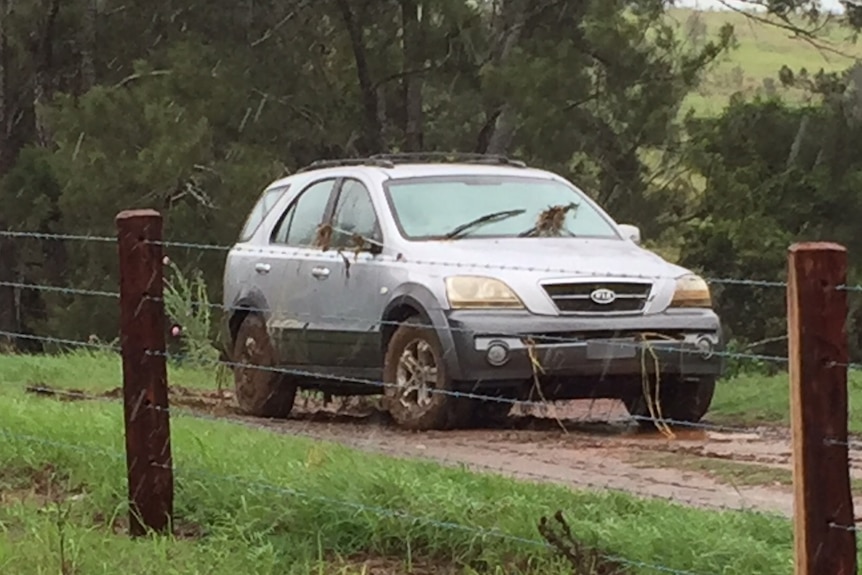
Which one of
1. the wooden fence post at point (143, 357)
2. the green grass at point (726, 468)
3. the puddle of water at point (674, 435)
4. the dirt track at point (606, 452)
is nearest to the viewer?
the wooden fence post at point (143, 357)

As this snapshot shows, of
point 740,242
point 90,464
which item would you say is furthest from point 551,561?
point 740,242

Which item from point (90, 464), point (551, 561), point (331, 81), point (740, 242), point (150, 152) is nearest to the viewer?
point (551, 561)

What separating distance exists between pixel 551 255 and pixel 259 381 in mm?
2559

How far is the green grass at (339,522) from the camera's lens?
18.1 feet

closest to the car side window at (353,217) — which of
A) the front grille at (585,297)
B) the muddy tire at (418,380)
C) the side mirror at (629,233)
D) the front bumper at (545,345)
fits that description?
the muddy tire at (418,380)

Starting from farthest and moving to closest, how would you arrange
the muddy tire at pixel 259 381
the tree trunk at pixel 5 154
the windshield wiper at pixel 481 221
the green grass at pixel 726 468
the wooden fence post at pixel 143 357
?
1. the tree trunk at pixel 5 154
2. the muddy tire at pixel 259 381
3. the windshield wiper at pixel 481 221
4. the green grass at pixel 726 468
5. the wooden fence post at pixel 143 357

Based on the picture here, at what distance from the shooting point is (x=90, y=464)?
7.20 metres

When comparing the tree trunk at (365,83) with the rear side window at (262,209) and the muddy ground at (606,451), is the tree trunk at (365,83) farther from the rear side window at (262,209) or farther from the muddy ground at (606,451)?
A: the muddy ground at (606,451)

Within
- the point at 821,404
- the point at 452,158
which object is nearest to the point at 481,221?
the point at 452,158

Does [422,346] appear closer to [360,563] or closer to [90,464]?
[90,464]

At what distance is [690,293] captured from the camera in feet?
30.7

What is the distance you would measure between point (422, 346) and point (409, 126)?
65.5 feet

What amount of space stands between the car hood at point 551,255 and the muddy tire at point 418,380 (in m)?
0.43

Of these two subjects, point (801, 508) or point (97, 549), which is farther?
point (97, 549)
